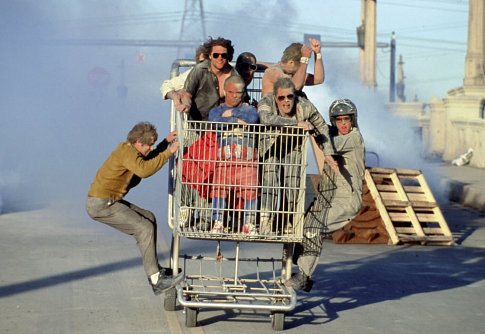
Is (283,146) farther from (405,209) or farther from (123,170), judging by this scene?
(405,209)

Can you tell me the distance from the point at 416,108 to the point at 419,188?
33037mm

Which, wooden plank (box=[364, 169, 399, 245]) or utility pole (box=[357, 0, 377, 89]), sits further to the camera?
utility pole (box=[357, 0, 377, 89])

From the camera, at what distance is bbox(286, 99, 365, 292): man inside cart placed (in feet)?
25.5

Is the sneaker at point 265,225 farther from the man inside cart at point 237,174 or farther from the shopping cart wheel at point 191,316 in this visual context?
the shopping cart wheel at point 191,316

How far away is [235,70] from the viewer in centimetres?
834

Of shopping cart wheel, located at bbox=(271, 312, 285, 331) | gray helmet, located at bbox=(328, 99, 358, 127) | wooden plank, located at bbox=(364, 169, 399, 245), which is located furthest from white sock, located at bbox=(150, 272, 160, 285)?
wooden plank, located at bbox=(364, 169, 399, 245)

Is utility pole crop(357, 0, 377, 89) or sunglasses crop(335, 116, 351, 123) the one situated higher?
utility pole crop(357, 0, 377, 89)

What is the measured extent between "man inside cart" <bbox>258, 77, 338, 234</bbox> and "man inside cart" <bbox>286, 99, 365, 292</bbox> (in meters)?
0.30

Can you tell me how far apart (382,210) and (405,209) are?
571 millimetres

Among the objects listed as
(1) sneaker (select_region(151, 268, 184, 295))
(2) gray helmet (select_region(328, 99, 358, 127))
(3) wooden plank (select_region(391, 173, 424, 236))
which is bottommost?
(1) sneaker (select_region(151, 268, 184, 295))

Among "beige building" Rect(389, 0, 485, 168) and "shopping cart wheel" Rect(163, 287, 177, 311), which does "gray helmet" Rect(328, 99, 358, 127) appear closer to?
"shopping cart wheel" Rect(163, 287, 177, 311)

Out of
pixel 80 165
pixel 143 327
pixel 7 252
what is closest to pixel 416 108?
pixel 80 165

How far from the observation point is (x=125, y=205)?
7.64 meters

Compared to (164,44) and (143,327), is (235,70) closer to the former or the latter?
(143,327)
